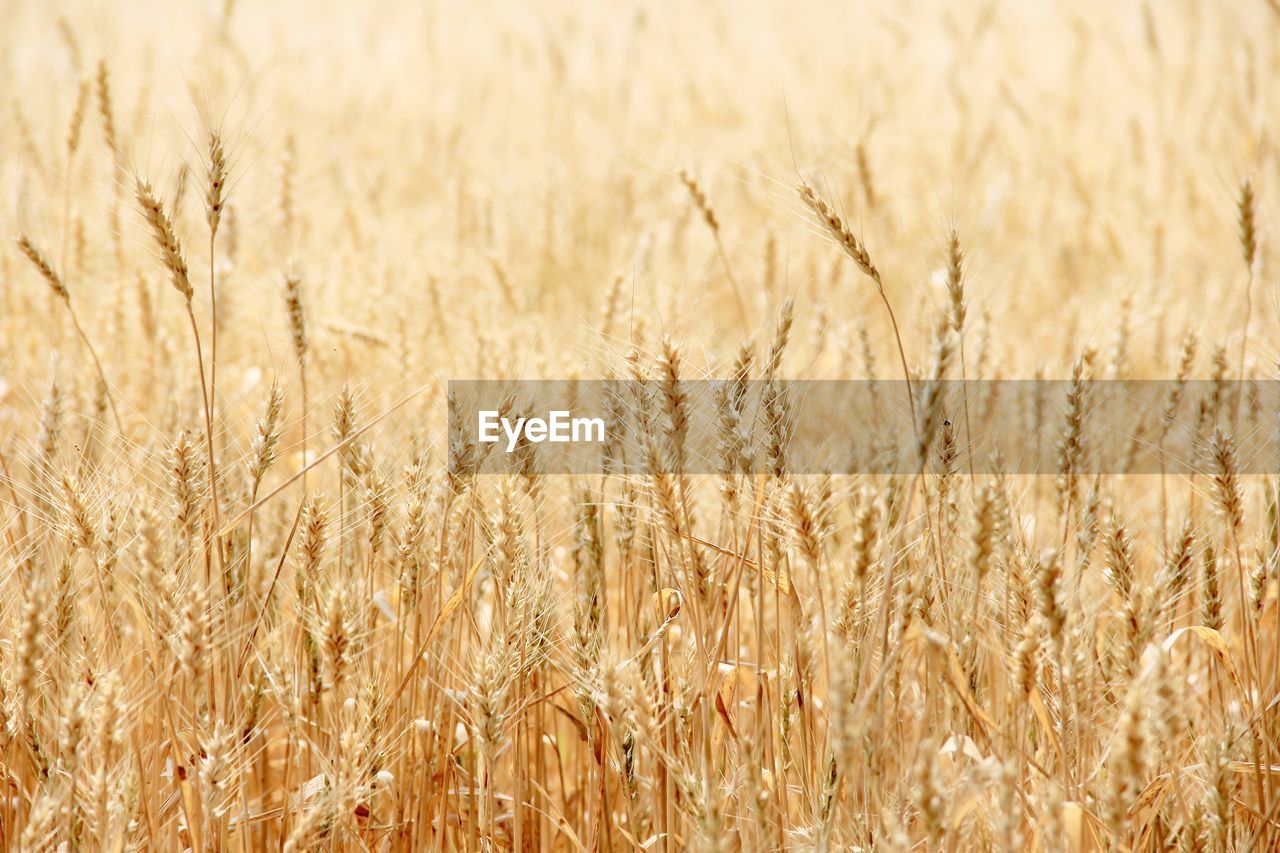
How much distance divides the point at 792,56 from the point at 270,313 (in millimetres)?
5117

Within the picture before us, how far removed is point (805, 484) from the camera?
130 centimetres

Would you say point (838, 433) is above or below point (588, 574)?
above

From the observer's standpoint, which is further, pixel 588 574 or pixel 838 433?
pixel 838 433

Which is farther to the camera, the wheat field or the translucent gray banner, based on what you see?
the translucent gray banner

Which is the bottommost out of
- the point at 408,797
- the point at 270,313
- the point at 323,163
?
the point at 408,797

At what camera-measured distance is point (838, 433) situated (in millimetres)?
2273

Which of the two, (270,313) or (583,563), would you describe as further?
(270,313)

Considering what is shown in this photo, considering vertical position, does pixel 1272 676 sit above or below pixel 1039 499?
below

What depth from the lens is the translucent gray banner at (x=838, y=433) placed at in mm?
1292

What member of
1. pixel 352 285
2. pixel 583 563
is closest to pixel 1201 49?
pixel 352 285

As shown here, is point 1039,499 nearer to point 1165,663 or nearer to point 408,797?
point 1165,663

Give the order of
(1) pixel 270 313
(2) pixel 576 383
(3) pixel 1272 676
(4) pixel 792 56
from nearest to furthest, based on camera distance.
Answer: (3) pixel 1272 676, (2) pixel 576 383, (1) pixel 270 313, (4) pixel 792 56

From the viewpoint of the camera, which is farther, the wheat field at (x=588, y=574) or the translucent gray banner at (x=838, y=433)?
the translucent gray banner at (x=838, y=433)

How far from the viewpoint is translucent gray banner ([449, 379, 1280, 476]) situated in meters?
1.29
